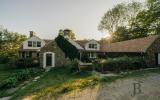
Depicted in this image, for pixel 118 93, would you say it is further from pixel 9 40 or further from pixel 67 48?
pixel 9 40

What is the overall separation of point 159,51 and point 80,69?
543 inches

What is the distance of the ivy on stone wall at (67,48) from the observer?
30837 millimetres

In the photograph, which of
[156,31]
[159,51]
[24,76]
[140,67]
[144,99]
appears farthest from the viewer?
[156,31]

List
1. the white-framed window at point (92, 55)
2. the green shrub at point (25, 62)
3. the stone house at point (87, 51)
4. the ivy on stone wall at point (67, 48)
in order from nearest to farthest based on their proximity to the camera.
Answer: the stone house at point (87, 51) < the ivy on stone wall at point (67, 48) < the green shrub at point (25, 62) < the white-framed window at point (92, 55)

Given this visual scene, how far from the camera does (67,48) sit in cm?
3103

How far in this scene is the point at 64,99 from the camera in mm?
12477

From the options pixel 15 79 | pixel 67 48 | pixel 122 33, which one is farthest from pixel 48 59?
pixel 122 33

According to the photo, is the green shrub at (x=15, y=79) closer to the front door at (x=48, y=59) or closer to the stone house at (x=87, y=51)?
the front door at (x=48, y=59)

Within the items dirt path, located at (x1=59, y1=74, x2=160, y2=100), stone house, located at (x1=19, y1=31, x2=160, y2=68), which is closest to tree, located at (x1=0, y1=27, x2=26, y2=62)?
stone house, located at (x1=19, y1=31, x2=160, y2=68)

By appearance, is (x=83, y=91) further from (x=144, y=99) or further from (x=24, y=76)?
(x=24, y=76)

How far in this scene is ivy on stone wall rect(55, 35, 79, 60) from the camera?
101 feet

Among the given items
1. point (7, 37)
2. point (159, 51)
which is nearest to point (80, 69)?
point (159, 51)

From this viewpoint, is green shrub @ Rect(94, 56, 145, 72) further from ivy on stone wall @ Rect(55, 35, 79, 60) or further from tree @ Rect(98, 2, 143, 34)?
tree @ Rect(98, 2, 143, 34)

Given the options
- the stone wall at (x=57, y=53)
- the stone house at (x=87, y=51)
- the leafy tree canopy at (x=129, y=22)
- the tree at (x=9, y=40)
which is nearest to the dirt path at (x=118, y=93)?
the stone house at (x=87, y=51)
